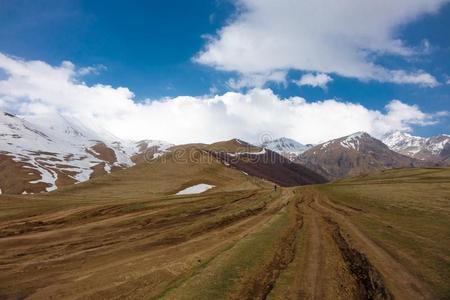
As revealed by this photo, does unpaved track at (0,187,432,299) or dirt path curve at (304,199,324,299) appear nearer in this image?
dirt path curve at (304,199,324,299)

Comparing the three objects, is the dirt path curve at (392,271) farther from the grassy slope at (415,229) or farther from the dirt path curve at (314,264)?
the dirt path curve at (314,264)

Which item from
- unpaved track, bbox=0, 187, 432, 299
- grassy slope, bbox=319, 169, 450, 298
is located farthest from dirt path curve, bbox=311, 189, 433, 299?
grassy slope, bbox=319, 169, 450, 298

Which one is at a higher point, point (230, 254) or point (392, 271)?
point (392, 271)

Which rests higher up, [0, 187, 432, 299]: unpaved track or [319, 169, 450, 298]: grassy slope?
[319, 169, 450, 298]: grassy slope

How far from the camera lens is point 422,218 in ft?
113

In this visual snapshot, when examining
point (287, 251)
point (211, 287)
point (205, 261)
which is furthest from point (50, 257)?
point (287, 251)

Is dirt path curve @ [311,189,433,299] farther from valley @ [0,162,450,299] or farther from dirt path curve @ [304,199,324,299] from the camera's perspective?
dirt path curve @ [304,199,324,299]

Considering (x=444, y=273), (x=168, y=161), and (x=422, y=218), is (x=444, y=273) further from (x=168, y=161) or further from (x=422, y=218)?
(x=168, y=161)

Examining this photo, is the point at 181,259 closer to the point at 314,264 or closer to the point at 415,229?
the point at 314,264

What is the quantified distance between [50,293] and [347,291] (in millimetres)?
11849

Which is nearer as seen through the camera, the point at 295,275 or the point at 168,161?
the point at 295,275

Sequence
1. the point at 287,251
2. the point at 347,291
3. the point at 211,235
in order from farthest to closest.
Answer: the point at 211,235, the point at 287,251, the point at 347,291

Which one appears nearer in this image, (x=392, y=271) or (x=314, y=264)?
(x=392, y=271)

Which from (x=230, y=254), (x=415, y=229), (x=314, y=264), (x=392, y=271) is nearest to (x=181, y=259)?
(x=230, y=254)
